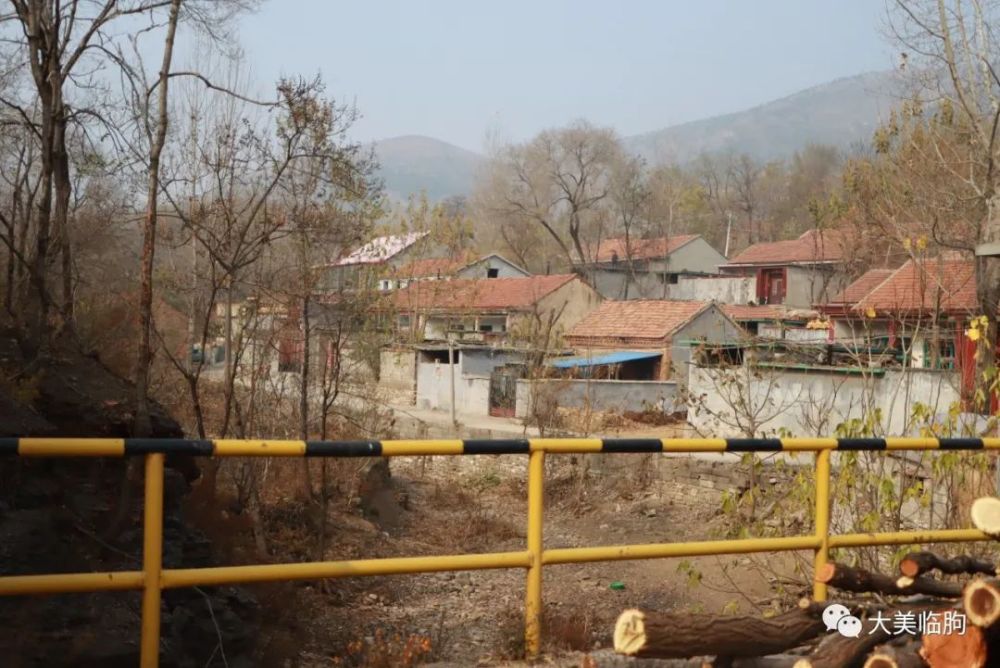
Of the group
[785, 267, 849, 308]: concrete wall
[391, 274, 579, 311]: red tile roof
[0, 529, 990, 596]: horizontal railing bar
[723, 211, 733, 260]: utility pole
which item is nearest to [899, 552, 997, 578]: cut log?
[0, 529, 990, 596]: horizontal railing bar

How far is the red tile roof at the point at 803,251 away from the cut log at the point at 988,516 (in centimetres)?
4261

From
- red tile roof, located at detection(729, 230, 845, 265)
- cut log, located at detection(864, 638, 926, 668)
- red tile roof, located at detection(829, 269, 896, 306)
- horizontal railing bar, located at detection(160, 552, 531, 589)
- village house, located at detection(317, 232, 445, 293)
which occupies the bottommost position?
cut log, located at detection(864, 638, 926, 668)

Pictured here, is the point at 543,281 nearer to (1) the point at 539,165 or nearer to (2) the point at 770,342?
(1) the point at 539,165

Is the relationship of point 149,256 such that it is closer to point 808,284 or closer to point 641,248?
point 808,284

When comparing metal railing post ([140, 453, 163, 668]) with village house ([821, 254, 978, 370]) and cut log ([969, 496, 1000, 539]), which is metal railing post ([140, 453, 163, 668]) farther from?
village house ([821, 254, 978, 370])

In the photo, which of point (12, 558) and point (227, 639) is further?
point (227, 639)

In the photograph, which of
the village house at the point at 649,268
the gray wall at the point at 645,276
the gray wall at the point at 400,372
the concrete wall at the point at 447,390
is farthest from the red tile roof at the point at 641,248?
the concrete wall at the point at 447,390

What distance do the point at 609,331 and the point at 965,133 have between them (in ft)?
62.9

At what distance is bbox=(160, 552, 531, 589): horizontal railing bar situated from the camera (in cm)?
333

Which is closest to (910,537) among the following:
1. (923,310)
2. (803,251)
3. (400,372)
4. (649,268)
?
(923,310)

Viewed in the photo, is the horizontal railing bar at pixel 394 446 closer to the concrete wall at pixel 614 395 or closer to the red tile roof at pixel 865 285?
the concrete wall at pixel 614 395

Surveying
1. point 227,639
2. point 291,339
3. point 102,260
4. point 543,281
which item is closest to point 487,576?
point 291,339

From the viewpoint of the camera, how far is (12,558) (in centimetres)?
498

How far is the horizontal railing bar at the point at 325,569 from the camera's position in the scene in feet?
10.9
